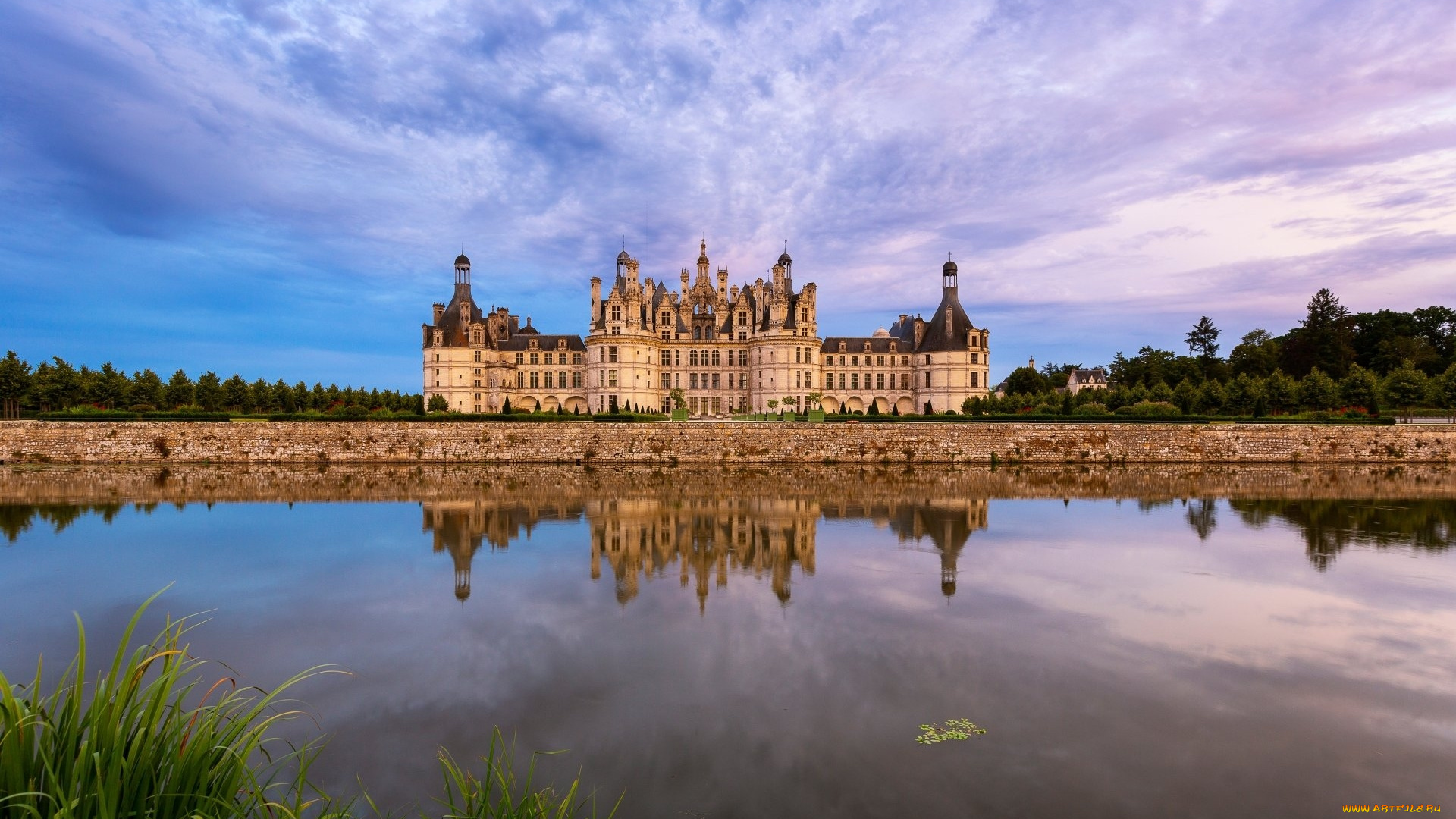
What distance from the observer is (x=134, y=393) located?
4212cm

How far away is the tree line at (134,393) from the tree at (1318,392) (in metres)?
54.7

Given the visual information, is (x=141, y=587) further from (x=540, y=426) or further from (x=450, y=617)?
(x=540, y=426)

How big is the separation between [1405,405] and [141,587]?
57.5 meters

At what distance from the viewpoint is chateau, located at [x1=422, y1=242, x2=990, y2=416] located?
5531 centimetres

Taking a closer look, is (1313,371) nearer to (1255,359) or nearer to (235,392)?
(1255,359)

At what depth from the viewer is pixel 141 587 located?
10117mm

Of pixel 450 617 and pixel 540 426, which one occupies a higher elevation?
pixel 540 426

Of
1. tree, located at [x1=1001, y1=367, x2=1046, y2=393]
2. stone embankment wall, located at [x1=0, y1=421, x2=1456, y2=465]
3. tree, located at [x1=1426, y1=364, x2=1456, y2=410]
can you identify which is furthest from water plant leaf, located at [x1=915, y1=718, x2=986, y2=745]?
tree, located at [x1=1001, y1=367, x2=1046, y2=393]

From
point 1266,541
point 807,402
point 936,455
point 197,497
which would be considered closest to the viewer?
point 1266,541

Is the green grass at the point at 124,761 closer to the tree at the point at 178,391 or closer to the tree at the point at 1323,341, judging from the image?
the tree at the point at 178,391

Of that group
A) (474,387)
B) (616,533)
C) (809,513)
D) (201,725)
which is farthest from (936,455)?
(474,387)

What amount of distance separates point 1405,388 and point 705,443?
136ft

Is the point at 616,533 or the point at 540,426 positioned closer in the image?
the point at 616,533

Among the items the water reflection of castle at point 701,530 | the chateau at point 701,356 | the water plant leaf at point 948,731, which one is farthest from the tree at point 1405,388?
the water plant leaf at point 948,731
